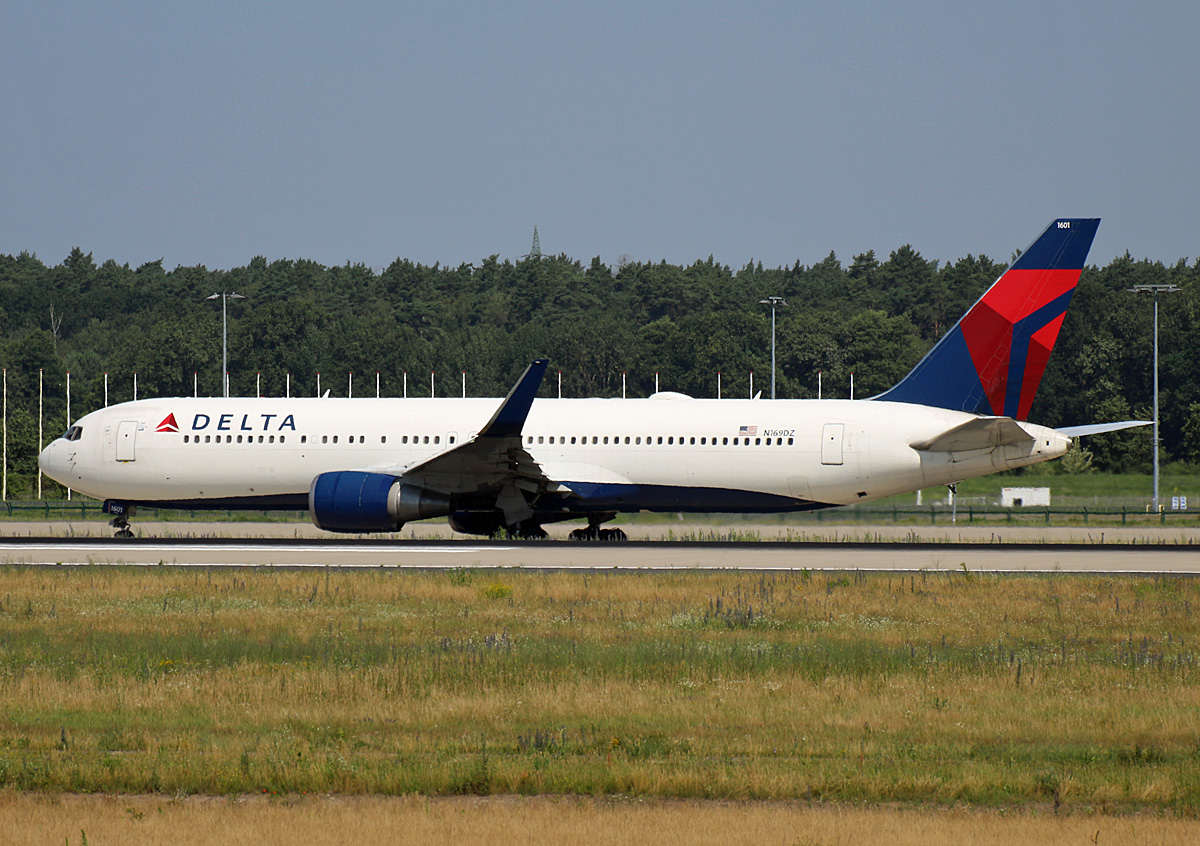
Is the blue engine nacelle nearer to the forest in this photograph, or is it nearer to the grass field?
the grass field

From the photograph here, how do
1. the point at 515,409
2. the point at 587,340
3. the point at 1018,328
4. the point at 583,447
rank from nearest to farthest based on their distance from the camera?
the point at 515,409 < the point at 1018,328 < the point at 583,447 < the point at 587,340

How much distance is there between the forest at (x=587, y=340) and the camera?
9350cm

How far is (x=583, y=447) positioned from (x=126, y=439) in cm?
1261

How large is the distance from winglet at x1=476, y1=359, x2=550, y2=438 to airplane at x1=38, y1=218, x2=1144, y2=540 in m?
0.05

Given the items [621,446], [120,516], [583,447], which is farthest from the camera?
[120,516]

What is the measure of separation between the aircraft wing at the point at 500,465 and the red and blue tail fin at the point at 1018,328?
32.2 ft

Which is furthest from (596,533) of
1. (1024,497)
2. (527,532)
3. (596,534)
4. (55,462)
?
(1024,497)

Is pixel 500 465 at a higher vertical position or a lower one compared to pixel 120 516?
higher

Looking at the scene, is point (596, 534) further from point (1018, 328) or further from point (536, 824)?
point (536, 824)

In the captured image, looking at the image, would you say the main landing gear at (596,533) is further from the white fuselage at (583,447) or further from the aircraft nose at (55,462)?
the aircraft nose at (55,462)

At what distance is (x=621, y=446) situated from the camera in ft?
114

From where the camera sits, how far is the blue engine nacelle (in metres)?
32.3

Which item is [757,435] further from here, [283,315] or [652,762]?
[283,315]

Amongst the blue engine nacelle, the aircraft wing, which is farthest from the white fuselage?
the blue engine nacelle
